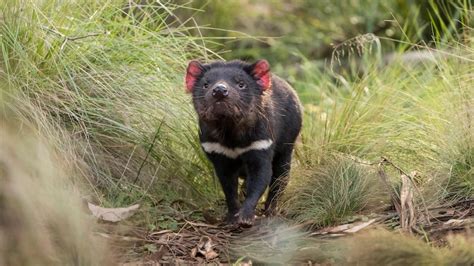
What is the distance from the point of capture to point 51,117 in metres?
5.42

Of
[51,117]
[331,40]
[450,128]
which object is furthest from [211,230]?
[331,40]

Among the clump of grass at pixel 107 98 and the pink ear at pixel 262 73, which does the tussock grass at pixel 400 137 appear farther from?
the clump of grass at pixel 107 98

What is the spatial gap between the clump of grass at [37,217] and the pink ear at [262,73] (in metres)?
1.32

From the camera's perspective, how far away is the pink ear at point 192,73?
5.37 m

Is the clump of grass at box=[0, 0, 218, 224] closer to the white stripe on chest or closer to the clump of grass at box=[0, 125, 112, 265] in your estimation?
the white stripe on chest

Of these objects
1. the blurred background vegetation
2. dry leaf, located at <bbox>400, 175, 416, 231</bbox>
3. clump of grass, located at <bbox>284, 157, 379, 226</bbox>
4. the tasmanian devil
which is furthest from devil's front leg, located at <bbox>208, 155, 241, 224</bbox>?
dry leaf, located at <bbox>400, 175, 416, 231</bbox>

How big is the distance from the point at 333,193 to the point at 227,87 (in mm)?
808

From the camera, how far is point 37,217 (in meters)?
4.21

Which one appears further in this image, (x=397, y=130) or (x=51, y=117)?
(x=397, y=130)

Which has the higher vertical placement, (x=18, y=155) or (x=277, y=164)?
(x=18, y=155)

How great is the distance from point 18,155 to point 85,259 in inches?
21.7

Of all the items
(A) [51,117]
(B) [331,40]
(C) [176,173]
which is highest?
(A) [51,117]

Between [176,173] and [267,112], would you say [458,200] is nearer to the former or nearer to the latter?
[267,112]

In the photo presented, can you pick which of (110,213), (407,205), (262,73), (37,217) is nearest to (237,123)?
(262,73)
